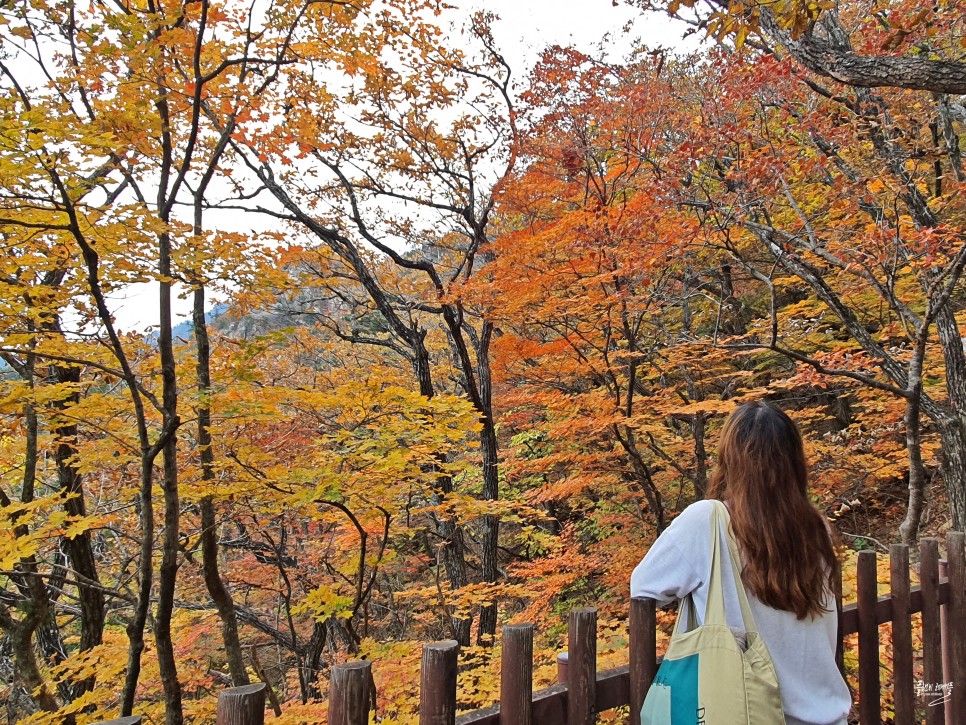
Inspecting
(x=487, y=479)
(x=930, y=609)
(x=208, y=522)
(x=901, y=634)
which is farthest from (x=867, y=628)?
(x=487, y=479)

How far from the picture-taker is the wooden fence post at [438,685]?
1.35m

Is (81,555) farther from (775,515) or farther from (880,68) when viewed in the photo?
(880,68)

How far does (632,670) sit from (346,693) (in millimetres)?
850

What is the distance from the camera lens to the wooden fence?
50.6 inches

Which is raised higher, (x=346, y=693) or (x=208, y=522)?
(x=346, y=693)

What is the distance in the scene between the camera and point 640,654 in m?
1.63

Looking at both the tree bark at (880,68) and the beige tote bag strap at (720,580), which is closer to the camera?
the beige tote bag strap at (720,580)

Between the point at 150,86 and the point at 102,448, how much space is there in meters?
2.92

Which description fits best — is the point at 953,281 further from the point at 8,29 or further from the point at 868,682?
the point at 8,29

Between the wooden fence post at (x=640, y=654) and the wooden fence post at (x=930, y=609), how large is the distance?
5.48 ft

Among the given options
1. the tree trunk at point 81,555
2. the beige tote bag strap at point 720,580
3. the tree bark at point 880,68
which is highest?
the tree bark at point 880,68

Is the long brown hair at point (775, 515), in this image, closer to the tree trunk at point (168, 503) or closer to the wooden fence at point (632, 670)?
the wooden fence at point (632, 670)

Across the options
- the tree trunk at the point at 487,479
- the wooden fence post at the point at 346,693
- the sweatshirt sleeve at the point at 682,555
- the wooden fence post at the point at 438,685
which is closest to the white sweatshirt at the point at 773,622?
the sweatshirt sleeve at the point at 682,555

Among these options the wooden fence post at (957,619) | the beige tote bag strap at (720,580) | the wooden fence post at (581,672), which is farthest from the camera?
the wooden fence post at (957,619)
